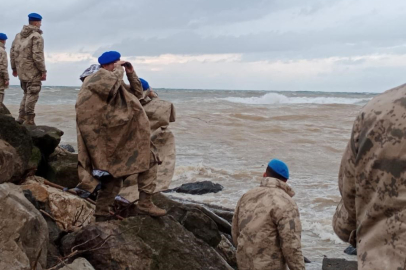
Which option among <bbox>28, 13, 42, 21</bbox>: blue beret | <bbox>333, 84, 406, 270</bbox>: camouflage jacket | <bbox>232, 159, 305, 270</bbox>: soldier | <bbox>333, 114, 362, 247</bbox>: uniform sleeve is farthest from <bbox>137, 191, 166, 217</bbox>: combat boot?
<bbox>28, 13, 42, 21</bbox>: blue beret

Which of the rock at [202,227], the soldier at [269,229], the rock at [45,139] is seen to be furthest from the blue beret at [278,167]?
the rock at [45,139]

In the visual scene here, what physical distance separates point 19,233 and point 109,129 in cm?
145

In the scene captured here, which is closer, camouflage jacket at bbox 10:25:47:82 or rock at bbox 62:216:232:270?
rock at bbox 62:216:232:270

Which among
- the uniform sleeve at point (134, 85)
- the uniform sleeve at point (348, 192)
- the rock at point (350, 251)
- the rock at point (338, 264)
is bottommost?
the rock at point (350, 251)

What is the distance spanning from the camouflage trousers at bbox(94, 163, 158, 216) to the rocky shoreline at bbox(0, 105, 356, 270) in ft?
0.91

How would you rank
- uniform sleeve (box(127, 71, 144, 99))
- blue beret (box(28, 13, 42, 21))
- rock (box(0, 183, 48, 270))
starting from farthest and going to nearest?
blue beret (box(28, 13, 42, 21)), uniform sleeve (box(127, 71, 144, 99)), rock (box(0, 183, 48, 270))

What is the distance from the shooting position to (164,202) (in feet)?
23.0

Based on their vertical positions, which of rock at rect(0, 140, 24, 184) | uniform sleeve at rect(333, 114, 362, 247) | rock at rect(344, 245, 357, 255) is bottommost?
rock at rect(344, 245, 357, 255)

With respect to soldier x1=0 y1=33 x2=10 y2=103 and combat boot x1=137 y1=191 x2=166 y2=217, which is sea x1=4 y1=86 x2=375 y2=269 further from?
soldier x1=0 y1=33 x2=10 y2=103

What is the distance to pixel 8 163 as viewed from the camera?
6.04 meters

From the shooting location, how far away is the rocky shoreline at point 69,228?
4531mm

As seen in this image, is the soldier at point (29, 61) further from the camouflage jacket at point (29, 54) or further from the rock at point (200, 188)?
the rock at point (200, 188)

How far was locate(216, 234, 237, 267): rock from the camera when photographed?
686cm

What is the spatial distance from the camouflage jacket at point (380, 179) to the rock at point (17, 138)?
187 inches
